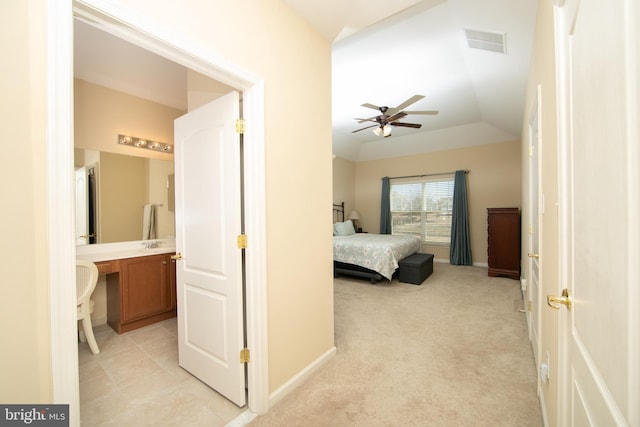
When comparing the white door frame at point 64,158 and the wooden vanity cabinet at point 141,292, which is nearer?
the white door frame at point 64,158

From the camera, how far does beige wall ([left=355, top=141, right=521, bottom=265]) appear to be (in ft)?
17.9

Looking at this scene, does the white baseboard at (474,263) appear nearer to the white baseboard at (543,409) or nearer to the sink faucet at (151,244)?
the white baseboard at (543,409)

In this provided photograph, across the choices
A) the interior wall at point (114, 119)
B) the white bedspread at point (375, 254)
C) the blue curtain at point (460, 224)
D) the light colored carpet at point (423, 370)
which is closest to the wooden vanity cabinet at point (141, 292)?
the interior wall at point (114, 119)

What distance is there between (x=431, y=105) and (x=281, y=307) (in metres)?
4.43

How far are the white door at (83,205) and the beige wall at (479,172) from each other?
242 inches

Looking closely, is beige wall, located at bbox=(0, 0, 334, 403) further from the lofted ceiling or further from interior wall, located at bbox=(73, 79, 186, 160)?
interior wall, located at bbox=(73, 79, 186, 160)

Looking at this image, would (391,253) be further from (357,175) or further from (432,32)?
(357,175)

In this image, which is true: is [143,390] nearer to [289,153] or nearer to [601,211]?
[289,153]

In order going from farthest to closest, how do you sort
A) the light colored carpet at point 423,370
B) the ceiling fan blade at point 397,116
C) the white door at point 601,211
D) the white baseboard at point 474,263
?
the white baseboard at point 474,263 → the ceiling fan blade at point 397,116 → the light colored carpet at point 423,370 → the white door at point 601,211

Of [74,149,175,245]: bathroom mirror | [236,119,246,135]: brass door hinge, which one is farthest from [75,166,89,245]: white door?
[236,119,246,135]: brass door hinge

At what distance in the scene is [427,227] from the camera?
21.4 feet

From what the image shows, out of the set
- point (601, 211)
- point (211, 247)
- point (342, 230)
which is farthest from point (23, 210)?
point (342, 230)

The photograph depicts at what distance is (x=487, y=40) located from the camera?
96.6 inches

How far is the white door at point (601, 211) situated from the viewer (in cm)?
47
